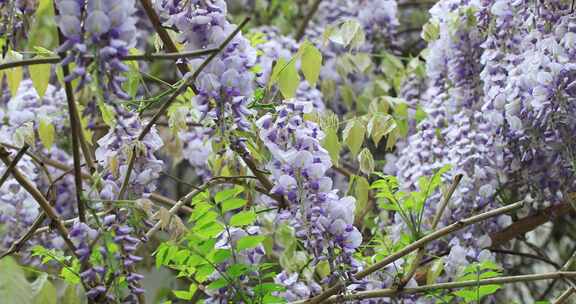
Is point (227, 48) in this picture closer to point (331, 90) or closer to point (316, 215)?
point (316, 215)

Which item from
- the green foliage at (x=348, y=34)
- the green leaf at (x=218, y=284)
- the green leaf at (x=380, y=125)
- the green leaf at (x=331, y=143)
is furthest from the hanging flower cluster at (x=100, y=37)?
the green foliage at (x=348, y=34)

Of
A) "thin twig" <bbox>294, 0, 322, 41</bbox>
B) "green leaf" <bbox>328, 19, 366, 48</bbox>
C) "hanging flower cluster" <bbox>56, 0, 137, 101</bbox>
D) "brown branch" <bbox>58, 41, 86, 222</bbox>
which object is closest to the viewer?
"hanging flower cluster" <bbox>56, 0, 137, 101</bbox>

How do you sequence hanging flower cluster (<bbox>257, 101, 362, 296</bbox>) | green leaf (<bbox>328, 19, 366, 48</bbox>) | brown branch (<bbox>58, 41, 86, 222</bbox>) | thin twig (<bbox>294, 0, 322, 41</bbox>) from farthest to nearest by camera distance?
thin twig (<bbox>294, 0, 322, 41</bbox>), green leaf (<bbox>328, 19, 366, 48</bbox>), hanging flower cluster (<bbox>257, 101, 362, 296</bbox>), brown branch (<bbox>58, 41, 86, 222</bbox>)

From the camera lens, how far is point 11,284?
1.01 metres

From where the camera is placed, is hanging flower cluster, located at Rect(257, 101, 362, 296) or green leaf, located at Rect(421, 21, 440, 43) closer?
hanging flower cluster, located at Rect(257, 101, 362, 296)

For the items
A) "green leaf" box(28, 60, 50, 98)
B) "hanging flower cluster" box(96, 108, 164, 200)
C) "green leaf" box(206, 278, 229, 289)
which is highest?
"green leaf" box(28, 60, 50, 98)

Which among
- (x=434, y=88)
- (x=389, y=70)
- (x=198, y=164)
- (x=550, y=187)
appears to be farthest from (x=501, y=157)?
(x=198, y=164)

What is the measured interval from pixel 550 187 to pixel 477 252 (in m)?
0.20

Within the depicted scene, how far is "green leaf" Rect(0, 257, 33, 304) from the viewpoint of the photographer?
3.31ft

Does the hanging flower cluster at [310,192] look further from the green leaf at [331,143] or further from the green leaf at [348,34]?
the green leaf at [348,34]

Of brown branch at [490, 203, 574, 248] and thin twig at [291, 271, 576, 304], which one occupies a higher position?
thin twig at [291, 271, 576, 304]

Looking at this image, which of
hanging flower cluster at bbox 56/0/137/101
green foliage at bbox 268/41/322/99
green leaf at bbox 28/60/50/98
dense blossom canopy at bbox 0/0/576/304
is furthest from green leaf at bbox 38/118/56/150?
hanging flower cluster at bbox 56/0/137/101

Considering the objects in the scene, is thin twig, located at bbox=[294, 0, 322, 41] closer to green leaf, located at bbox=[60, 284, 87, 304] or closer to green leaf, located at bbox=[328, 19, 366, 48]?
green leaf, located at bbox=[328, 19, 366, 48]

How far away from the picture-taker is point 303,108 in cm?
127
